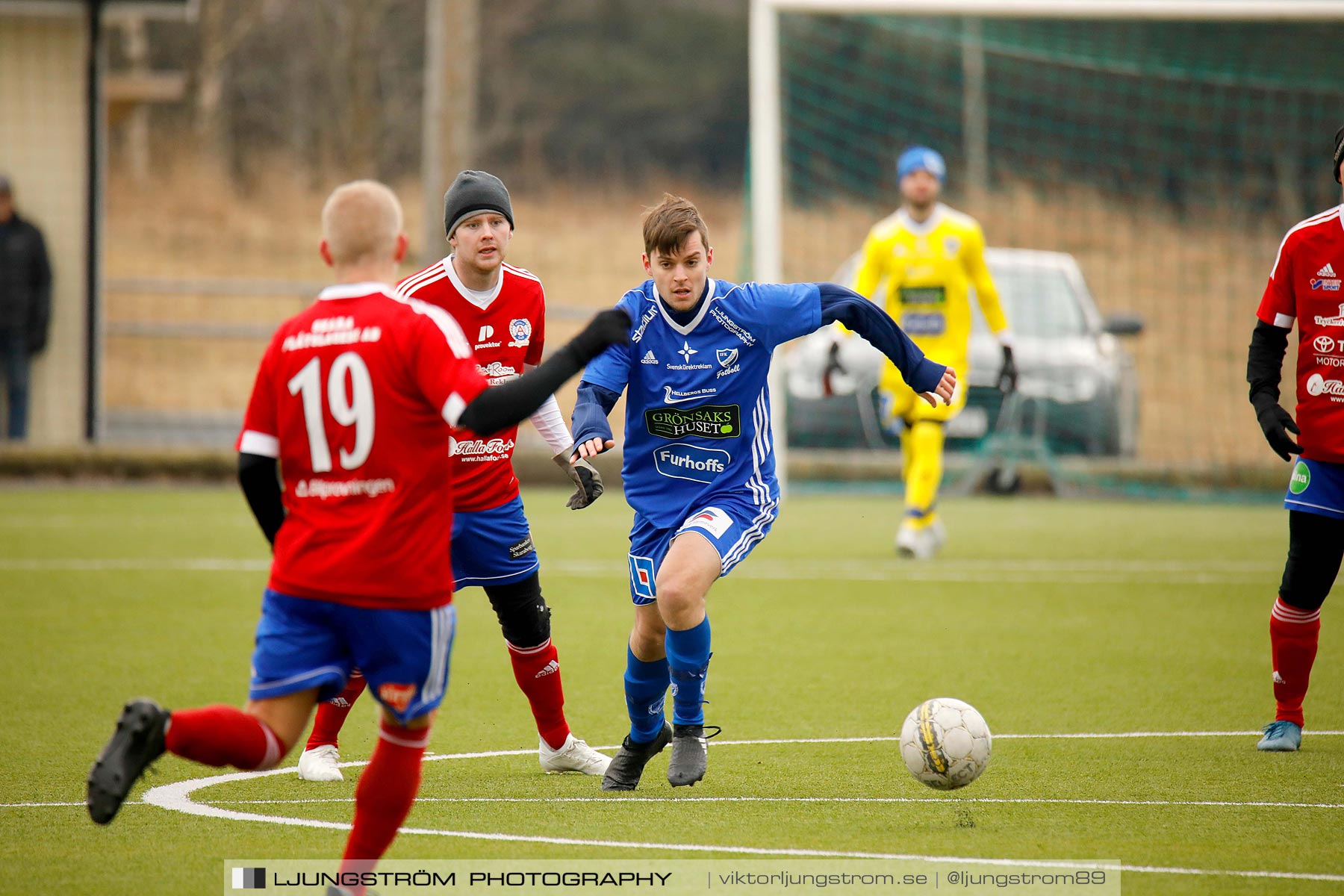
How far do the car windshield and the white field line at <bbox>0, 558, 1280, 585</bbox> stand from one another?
474 centimetres

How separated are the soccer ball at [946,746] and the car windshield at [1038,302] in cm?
1051

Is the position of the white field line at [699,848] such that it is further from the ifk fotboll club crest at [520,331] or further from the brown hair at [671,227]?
the brown hair at [671,227]

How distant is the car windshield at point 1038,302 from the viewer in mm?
15211

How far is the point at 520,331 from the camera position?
17.5ft

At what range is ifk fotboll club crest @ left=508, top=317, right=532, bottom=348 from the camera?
5.31m

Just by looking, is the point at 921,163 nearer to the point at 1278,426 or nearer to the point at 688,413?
the point at 1278,426

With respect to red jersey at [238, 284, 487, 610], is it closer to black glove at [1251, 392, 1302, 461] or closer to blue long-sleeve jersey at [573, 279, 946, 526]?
blue long-sleeve jersey at [573, 279, 946, 526]

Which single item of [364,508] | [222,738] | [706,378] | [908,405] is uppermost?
[908,405]

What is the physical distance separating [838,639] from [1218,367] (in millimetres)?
10851

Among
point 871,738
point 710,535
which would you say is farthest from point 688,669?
point 871,738

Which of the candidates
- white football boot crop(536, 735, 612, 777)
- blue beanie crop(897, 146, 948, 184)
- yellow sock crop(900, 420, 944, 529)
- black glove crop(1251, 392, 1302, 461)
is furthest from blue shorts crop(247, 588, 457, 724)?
blue beanie crop(897, 146, 948, 184)

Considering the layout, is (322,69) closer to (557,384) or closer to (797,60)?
(797,60)

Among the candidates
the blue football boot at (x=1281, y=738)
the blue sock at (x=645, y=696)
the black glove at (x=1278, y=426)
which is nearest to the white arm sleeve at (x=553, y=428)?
the blue sock at (x=645, y=696)

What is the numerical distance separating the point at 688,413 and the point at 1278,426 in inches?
80.5
